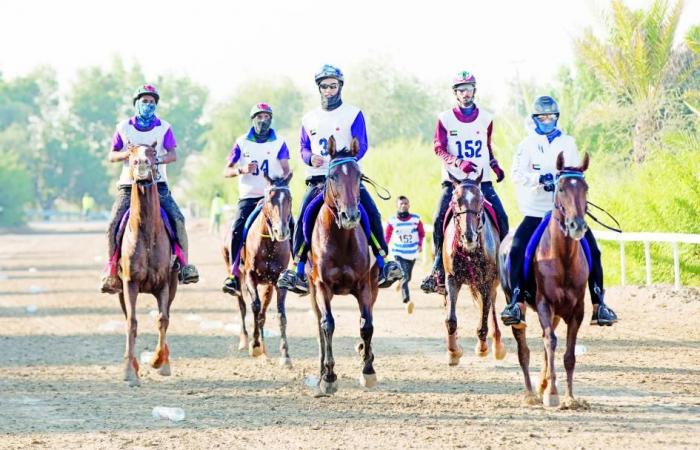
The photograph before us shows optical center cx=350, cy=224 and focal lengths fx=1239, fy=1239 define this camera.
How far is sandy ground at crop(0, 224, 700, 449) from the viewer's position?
9938 millimetres

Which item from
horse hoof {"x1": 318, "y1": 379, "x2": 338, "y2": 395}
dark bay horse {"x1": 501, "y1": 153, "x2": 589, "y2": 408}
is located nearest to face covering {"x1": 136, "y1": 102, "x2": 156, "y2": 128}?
horse hoof {"x1": 318, "y1": 379, "x2": 338, "y2": 395}

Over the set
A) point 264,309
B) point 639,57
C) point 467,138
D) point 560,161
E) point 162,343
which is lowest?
point 162,343

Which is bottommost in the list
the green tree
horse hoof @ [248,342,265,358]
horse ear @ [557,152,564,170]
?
horse hoof @ [248,342,265,358]

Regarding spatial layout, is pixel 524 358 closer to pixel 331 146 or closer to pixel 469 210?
pixel 469 210

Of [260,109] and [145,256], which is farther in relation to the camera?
[260,109]

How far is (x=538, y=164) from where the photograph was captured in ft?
39.1

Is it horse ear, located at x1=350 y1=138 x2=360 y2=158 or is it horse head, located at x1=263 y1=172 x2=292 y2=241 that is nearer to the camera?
horse ear, located at x1=350 y1=138 x2=360 y2=158

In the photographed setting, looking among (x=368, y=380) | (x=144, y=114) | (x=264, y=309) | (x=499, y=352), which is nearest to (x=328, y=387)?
(x=368, y=380)

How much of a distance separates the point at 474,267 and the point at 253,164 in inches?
140

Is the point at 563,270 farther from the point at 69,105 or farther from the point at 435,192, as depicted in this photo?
the point at 69,105

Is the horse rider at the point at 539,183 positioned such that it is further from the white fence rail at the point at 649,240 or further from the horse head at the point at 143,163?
the white fence rail at the point at 649,240

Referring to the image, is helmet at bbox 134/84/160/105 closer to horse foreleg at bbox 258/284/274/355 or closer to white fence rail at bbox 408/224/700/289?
horse foreleg at bbox 258/284/274/355

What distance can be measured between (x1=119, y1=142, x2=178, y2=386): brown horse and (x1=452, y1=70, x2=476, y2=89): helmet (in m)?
3.59

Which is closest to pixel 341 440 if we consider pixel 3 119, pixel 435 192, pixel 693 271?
pixel 693 271
